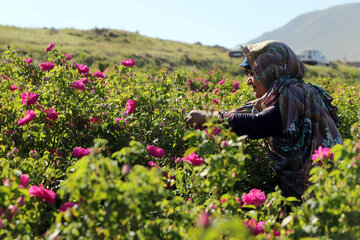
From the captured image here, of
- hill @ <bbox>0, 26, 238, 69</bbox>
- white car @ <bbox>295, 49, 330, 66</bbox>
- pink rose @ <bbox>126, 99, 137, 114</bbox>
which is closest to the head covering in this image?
pink rose @ <bbox>126, 99, 137, 114</bbox>

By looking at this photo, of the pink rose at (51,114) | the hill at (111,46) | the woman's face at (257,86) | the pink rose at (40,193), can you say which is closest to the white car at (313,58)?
the hill at (111,46)

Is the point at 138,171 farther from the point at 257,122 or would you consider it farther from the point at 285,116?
the point at 285,116

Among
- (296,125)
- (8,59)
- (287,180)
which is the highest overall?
(8,59)

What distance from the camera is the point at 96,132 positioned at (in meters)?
3.11

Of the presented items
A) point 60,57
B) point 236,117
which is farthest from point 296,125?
point 60,57

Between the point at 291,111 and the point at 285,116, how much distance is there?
54 millimetres

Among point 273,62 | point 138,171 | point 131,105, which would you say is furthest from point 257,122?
point 138,171

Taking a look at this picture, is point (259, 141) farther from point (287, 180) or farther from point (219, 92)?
point (219, 92)

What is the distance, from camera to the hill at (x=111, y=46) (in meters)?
17.1

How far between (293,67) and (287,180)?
0.88m

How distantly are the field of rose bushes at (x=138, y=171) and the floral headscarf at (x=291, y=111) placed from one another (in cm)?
18

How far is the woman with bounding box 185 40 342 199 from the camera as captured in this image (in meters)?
2.63

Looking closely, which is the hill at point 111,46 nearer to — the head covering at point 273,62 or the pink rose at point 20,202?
the head covering at point 273,62

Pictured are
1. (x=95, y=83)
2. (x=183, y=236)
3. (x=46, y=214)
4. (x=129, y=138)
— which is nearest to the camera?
(x=183, y=236)
